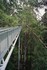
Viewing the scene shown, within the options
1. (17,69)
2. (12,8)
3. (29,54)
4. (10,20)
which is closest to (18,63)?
(17,69)

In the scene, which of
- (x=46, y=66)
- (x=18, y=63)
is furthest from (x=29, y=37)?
(x=46, y=66)

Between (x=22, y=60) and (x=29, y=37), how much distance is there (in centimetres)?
195

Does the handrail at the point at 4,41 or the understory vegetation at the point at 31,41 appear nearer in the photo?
the handrail at the point at 4,41

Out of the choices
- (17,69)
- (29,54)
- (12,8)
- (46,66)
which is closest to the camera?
(46,66)

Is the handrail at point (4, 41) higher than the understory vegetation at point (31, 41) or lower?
higher

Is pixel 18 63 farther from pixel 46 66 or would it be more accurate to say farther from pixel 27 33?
pixel 27 33

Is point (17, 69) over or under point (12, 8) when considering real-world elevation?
under

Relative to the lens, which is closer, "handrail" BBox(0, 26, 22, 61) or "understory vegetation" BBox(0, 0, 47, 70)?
"handrail" BBox(0, 26, 22, 61)

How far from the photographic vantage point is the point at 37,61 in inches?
618

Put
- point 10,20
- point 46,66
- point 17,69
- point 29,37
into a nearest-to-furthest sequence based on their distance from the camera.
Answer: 1. point 46,66
2. point 17,69
3. point 29,37
4. point 10,20

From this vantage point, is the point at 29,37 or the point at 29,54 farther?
the point at 29,37

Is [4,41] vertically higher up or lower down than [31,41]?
higher up

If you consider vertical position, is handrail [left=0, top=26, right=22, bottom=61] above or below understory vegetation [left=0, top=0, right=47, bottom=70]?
above

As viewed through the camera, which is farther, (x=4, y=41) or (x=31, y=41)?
(x=31, y=41)
